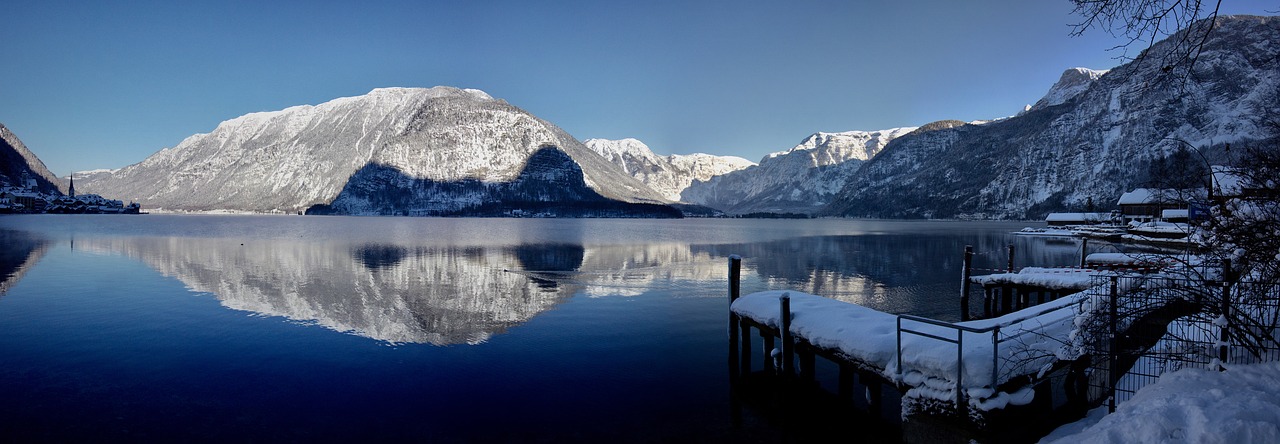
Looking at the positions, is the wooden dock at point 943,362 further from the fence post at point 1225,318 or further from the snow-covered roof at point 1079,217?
the snow-covered roof at point 1079,217

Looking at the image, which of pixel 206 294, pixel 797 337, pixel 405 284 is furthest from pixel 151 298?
pixel 797 337

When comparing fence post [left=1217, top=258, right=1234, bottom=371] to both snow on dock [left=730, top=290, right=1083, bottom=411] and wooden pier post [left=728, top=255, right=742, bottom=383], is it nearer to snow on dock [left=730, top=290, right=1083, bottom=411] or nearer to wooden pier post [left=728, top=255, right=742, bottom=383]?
snow on dock [left=730, top=290, right=1083, bottom=411]

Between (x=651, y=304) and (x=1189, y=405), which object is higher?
(x=1189, y=405)

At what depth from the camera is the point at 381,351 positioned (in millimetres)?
18672

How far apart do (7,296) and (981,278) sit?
46.8 metres

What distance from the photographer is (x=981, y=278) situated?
27031 mm

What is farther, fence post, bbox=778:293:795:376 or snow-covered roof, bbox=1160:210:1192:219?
snow-covered roof, bbox=1160:210:1192:219

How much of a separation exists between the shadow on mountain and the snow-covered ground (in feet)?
141

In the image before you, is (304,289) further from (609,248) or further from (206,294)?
(609,248)

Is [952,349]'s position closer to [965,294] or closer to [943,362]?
[943,362]

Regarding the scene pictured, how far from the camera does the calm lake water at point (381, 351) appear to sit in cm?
→ 1285

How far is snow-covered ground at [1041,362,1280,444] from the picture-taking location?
6191mm

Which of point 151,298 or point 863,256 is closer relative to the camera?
point 151,298

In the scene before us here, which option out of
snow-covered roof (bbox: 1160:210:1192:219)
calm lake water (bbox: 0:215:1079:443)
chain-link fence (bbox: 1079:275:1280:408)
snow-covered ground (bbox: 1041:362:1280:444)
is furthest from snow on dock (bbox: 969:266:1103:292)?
snow-covered roof (bbox: 1160:210:1192:219)
